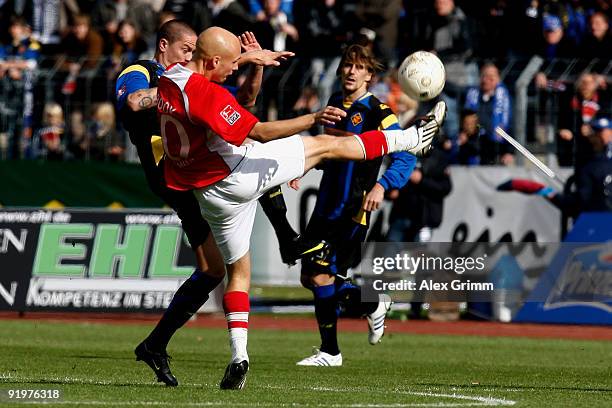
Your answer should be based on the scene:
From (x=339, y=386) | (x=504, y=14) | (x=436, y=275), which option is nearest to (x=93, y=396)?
(x=339, y=386)

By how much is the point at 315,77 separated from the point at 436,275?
9.84 metres

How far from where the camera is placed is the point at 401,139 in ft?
33.1

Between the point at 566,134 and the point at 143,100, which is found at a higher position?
the point at 143,100

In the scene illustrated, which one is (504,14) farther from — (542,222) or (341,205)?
(341,205)

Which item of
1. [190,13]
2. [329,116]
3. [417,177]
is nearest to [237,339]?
[329,116]

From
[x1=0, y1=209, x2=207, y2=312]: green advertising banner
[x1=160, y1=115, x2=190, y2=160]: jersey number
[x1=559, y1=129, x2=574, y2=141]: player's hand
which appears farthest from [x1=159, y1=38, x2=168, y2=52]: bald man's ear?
[x1=559, y1=129, x2=574, y2=141]: player's hand

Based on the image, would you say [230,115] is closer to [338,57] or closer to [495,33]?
[338,57]

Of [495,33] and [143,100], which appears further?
[495,33]

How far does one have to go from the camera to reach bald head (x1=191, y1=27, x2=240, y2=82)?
951 cm

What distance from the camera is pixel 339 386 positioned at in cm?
1028

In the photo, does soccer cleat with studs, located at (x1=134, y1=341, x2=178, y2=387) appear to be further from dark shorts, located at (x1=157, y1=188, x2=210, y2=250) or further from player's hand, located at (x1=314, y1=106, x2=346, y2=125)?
player's hand, located at (x1=314, y1=106, x2=346, y2=125)

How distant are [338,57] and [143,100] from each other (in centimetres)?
1028

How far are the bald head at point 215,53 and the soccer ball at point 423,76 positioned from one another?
8.03ft

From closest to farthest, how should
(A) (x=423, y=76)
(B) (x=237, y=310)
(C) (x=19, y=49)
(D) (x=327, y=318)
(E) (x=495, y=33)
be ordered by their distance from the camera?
(B) (x=237, y=310), (A) (x=423, y=76), (D) (x=327, y=318), (E) (x=495, y=33), (C) (x=19, y=49)
